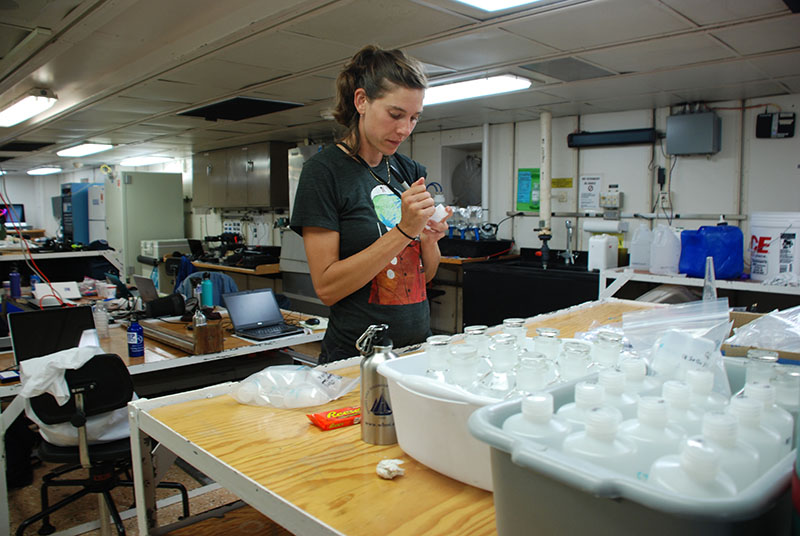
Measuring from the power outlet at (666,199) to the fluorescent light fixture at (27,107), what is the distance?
201 inches

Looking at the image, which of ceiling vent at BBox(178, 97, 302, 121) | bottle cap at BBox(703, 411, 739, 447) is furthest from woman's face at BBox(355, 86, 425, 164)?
ceiling vent at BBox(178, 97, 302, 121)

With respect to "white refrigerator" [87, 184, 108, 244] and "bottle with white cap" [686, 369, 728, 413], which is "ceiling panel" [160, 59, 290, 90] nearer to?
"bottle with white cap" [686, 369, 728, 413]

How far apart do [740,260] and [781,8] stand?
1.76 m

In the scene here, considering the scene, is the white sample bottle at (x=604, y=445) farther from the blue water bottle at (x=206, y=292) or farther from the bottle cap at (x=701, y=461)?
the blue water bottle at (x=206, y=292)

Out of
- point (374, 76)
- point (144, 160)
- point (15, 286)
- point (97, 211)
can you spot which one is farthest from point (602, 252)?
point (144, 160)

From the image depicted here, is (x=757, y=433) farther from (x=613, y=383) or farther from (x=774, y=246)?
(x=774, y=246)

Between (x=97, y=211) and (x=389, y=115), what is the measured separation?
326 inches

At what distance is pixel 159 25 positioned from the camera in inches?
124

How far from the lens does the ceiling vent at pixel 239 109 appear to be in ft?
15.3

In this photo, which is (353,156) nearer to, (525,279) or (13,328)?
(13,328)

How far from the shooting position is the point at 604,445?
1.78ft

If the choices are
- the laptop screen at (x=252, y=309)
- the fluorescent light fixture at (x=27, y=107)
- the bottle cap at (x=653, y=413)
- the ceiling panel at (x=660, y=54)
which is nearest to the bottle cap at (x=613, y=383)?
the bottle cap at (x=653, y=413)

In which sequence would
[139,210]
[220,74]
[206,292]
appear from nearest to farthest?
[206,292] → [220,74] → [139,210]

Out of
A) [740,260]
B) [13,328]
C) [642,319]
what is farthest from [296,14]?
[740,260]
